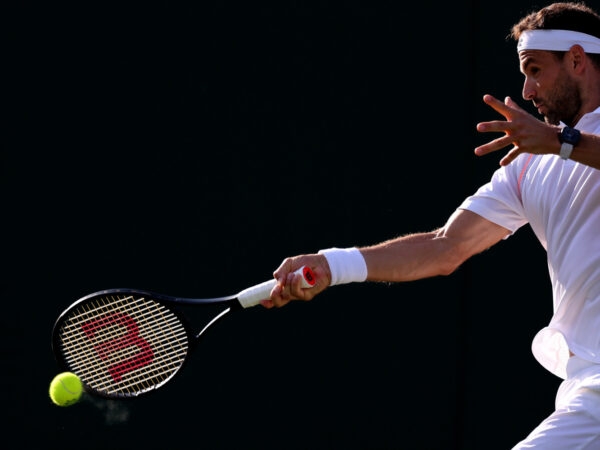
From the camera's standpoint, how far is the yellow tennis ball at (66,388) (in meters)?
3.72

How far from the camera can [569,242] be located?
11.1 ft

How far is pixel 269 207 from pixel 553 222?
1.83 meters

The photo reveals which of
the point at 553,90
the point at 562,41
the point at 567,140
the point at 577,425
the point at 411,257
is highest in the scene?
the point at 562,41

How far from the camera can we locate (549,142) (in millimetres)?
3092

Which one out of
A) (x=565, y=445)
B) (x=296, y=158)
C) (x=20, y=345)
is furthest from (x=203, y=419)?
(x=565, y=445)

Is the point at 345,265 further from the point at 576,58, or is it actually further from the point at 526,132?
the point at 576,58

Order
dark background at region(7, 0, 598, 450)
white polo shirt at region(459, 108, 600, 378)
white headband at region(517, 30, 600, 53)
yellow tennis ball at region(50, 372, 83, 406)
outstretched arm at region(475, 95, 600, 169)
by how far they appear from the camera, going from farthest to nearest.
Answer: dark background at region(7, 0, 598, 450), yellow tennis ball at region(50, 372, 83, 406), white headband at region(517, 30, 600, 53), white polo shirt at region(459, 108, 600, 378), outstretched arm at region(475, 95, 600, 169)

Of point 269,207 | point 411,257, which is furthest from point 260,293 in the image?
point 269,207

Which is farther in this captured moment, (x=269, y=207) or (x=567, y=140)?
(x=269, y=207)

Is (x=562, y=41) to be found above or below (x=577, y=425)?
above

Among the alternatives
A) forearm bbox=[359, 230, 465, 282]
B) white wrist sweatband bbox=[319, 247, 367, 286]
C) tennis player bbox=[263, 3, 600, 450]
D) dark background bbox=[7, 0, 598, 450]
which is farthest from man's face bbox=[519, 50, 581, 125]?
dark background bbox=[7, 0, 598, 450]

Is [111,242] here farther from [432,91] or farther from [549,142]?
[549,142]

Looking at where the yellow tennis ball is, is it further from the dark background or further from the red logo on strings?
the dark background

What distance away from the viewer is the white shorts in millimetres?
3178
